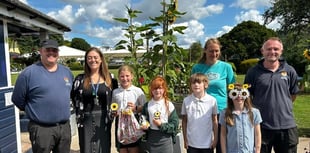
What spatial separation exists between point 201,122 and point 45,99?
154 centimetres

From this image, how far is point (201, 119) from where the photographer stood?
3.40m

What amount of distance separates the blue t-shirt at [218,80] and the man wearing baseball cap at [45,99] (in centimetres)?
148

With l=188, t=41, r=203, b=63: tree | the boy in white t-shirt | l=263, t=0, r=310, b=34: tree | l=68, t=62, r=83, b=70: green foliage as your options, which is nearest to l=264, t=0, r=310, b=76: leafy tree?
l=263, t=0, r=310, b=34: tree

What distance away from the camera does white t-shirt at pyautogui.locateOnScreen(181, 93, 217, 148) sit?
3406 millimetres

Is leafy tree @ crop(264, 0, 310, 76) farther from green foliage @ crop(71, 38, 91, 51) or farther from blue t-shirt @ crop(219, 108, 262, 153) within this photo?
green foliage @ crop(71, 38, 91, 51)

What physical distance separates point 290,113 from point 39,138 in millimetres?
2467

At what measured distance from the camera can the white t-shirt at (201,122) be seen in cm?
341

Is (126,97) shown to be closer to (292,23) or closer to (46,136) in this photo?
(46,136)

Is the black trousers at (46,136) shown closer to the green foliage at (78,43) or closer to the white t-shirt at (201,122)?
the white t-shirt at (201,122)

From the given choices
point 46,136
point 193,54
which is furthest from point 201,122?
point 193,54

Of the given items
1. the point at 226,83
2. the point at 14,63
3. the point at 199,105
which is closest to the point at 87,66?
the point at 199,105

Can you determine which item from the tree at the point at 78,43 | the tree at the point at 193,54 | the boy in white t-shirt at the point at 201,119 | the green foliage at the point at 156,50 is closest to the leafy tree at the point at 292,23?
the tree at the point at 193,54

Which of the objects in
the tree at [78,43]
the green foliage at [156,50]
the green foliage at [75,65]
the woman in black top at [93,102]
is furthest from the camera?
the tree at [78,43]

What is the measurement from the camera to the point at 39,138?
10.9 ft
